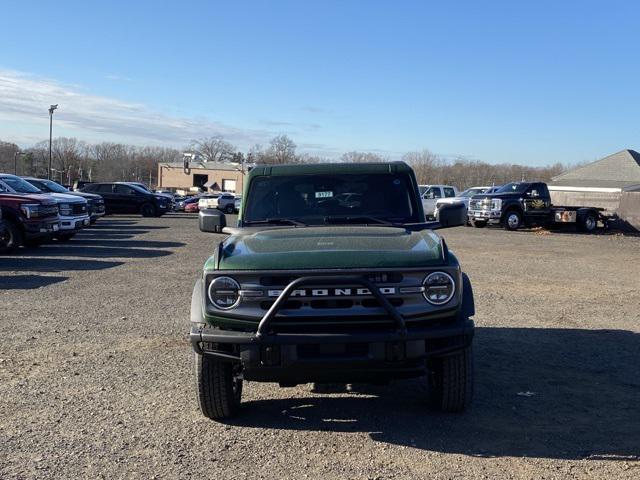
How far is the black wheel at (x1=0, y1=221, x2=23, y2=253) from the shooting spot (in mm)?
15430

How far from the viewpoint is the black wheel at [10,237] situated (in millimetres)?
15430

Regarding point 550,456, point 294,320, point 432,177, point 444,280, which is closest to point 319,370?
point 294,320

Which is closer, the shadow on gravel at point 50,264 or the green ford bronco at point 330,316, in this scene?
the green ford bronco at point 330,316

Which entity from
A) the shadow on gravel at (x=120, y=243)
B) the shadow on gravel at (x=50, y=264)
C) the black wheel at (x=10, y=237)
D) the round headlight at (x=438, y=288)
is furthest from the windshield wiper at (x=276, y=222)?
the shadow on gravel at (x=120, y=243)

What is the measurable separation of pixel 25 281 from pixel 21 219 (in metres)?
4.55

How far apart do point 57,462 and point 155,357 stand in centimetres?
253

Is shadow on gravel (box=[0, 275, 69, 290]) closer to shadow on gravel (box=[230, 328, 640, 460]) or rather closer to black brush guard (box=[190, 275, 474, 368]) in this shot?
shadow on gravel (box=[230, 328, 640, 460])

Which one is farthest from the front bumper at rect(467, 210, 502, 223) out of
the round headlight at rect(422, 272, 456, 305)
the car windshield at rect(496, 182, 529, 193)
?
the round headlight at rect(422, 272, 456, 305)

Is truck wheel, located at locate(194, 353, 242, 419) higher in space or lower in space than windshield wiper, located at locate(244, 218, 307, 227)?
lower

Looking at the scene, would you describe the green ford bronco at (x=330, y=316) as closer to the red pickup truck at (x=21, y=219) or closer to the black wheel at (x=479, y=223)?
the red pickup truck at (x=21, y=219)

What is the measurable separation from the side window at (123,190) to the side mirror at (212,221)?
1147 inches

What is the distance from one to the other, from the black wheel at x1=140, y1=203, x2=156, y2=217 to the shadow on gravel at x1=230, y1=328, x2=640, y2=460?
1165 inches

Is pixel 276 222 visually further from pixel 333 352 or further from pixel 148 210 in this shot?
pixel 148 210

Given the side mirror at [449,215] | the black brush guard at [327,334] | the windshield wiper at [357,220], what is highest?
the side mirror at [449,215]
